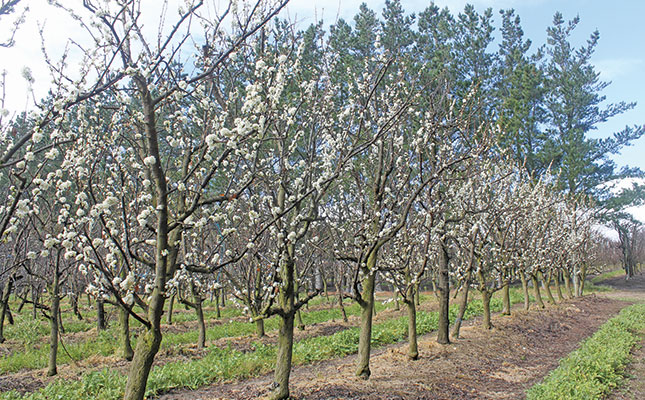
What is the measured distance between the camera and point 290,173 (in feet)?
26.2

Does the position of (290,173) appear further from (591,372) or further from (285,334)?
(591,372)

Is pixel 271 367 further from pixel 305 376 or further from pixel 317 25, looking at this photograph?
pixel 317 25

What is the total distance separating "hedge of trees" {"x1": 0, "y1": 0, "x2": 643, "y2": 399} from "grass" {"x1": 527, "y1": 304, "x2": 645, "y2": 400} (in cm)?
266

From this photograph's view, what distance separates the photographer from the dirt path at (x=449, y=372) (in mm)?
6539

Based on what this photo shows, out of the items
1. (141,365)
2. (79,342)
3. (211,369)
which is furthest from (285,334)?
(79,342)

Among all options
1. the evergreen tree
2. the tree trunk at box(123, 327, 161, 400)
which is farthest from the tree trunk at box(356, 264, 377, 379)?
the evergreen tree

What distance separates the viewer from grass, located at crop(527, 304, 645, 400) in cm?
608

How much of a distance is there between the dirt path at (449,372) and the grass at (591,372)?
1.82ft

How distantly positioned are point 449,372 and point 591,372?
2.35 m

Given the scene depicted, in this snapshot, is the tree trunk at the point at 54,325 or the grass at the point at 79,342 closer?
the tree trunk at the point at 54,325

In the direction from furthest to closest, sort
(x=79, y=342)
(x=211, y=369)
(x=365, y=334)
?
(x=79, y=342)
(x=211, y=369)
(x=365, y=334)

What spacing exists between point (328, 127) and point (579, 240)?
66.5 feet

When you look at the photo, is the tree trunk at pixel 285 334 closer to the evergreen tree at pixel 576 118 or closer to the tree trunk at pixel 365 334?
the tree trunk at pixel 365 334

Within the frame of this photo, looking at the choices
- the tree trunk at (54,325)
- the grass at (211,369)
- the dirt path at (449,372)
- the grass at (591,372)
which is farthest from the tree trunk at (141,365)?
the tree trunk at (54,325)
